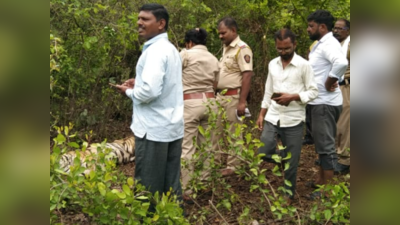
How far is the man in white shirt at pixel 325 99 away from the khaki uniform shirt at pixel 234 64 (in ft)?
2.56

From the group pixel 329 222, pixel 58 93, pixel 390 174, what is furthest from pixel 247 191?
pixel 390 174

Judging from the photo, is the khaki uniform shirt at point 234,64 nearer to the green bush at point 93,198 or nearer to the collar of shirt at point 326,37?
the collar of shirt at point 326,37

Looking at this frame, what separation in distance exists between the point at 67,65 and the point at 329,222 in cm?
426

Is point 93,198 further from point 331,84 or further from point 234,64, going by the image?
point 234,64

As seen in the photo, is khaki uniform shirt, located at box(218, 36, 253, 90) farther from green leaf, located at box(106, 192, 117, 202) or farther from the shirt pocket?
green leaf, located at box(106, 192, 117, 202)

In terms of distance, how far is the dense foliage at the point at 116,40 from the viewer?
6566 millimetres

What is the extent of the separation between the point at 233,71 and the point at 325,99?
116 cm

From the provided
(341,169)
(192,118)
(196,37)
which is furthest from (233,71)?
(341,169)

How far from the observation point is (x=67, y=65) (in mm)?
6289

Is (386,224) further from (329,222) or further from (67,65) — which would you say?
(67,65)

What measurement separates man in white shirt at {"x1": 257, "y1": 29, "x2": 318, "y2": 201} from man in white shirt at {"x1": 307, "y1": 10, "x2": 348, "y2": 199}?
42cm

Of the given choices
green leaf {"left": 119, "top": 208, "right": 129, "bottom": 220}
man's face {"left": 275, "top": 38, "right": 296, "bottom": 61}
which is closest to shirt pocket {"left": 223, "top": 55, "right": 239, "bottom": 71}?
man's face {"left": 275, "top": 38, "right": 296, "bottom": 61}

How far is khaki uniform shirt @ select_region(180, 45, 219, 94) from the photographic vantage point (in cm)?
477

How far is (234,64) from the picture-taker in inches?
206
